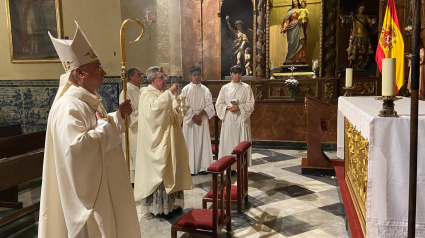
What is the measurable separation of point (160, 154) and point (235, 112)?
7.84 ft

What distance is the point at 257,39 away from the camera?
8328 mm

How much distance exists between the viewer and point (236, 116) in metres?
6.00

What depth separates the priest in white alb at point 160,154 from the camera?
390 centimetres

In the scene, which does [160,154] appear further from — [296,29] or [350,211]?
[296,29]

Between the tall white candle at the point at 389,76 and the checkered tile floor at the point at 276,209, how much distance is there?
73.9 inches

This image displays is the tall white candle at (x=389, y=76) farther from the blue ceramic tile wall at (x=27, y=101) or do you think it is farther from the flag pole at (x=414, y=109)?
the blue ceramic tile wall at (x=27, y=101)

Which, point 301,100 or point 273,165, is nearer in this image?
point 273,165

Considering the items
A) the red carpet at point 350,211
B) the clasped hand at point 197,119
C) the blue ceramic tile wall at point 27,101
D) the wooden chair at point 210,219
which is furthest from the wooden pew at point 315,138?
the blue ceramic tile wall at point 27,101

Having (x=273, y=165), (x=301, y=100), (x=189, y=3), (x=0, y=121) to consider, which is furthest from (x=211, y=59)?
(x=0, y=121)

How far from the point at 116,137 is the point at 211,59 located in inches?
261

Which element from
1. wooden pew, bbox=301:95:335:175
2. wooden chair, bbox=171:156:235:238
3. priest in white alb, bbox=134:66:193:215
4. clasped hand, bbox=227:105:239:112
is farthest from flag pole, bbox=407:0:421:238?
clasped hand, bbox=227:105:239:112

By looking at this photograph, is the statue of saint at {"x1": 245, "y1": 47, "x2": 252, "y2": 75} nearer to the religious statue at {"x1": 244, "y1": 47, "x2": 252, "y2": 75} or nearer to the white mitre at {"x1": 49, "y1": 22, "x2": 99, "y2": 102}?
the religious statue at {"x1": 244, "y1": 47, "x2": 252, "y2": 75}

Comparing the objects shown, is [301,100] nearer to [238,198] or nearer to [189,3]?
[189,3]

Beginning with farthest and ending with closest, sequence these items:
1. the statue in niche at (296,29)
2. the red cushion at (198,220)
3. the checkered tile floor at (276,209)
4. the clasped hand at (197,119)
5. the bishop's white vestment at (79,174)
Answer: the statue in niche at (296,29) → the clasped hand at (197,119) → the checkered tile floor at (276,209) → the red cushion at (198,220) → the bishop's white vestment at (79,174)
